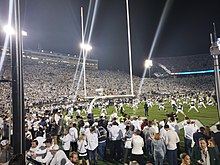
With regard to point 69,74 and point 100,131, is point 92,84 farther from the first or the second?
point 100,131

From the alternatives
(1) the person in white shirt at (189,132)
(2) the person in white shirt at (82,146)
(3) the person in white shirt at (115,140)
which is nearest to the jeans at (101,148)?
(3) the person in white shirt at (115,140)

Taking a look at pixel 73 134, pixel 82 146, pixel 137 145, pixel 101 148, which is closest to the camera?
pixel 137 145

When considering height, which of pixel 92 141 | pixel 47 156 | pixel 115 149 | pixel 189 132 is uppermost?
pixel 189 132

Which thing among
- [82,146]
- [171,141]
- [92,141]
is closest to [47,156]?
[82,146]

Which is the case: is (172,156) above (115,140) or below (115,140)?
Answer: below

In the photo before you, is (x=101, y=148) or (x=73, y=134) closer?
(x=101, y=148)

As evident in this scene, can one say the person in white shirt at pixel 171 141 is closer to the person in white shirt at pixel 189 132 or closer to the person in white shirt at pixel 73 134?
the person in white shirt at pixel 189 132

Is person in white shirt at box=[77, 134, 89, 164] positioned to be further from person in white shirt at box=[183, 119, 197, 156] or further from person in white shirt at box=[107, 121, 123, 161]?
person in white shirt at box=[183, 119, 197, 156]

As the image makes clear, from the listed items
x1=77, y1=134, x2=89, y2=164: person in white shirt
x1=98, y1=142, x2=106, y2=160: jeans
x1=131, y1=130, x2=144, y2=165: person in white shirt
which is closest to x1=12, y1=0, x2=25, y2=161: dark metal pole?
x1=131, y1=130, x2=144, y2=165: person in white shirt

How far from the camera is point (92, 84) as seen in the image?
1451 inches

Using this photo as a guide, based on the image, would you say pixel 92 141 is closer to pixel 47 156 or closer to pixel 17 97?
pixel 47 156

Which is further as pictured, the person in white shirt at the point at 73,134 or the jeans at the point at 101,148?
the person in white shirt at the point at 73,134

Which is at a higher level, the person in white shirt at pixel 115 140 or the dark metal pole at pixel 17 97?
the dark metal pole at pixel 17 97

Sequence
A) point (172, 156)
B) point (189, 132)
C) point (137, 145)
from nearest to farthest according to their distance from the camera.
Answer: point (137, 145), point (172, 156), point (189, 132)
